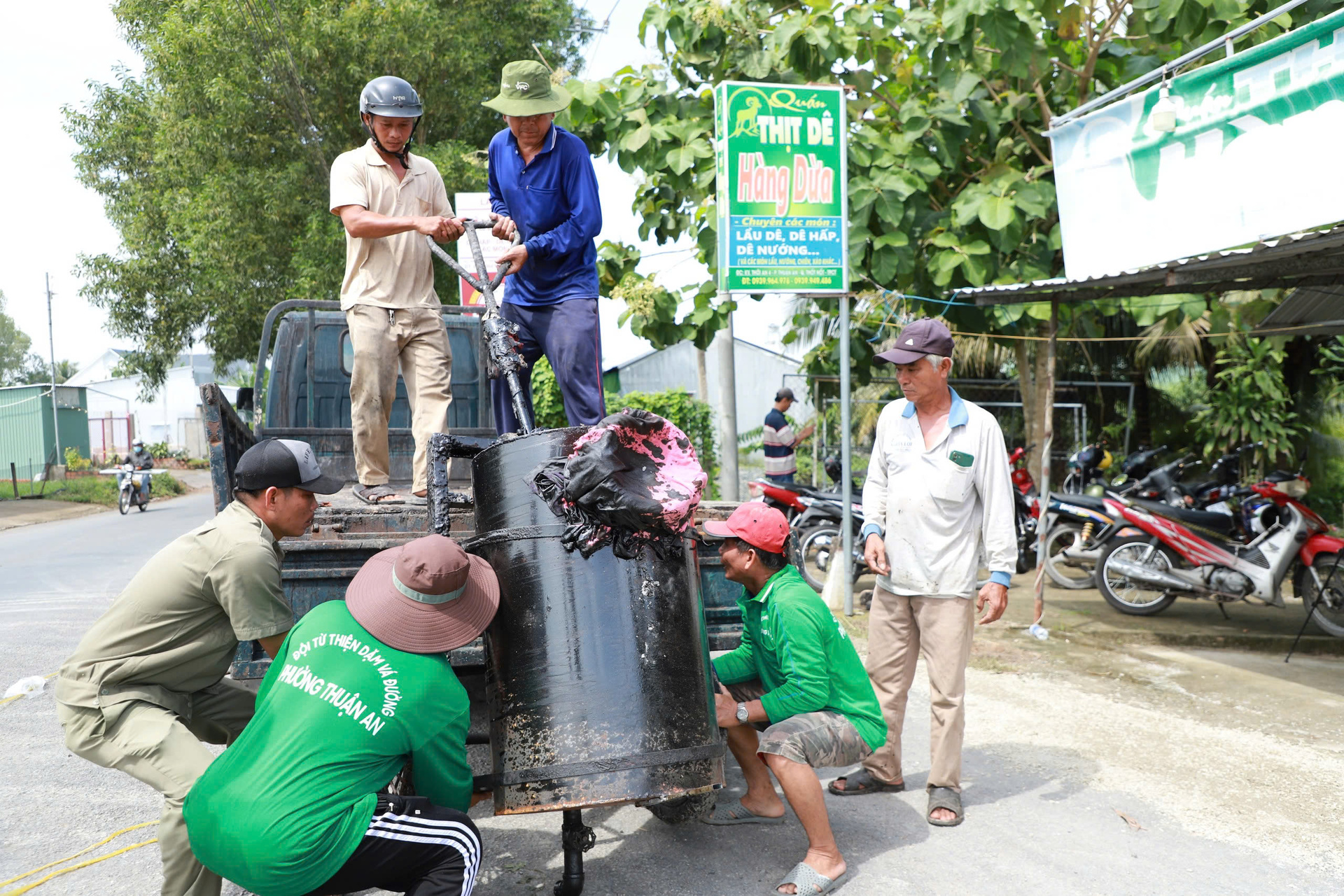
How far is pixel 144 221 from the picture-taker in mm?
17703

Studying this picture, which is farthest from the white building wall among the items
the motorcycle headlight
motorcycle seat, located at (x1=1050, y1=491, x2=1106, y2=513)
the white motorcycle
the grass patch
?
the motorcycle headlight

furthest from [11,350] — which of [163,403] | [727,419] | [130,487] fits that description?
[727,419]

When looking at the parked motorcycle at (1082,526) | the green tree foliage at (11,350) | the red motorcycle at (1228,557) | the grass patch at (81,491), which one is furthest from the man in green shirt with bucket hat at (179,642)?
the green tree foliage at (11,350)

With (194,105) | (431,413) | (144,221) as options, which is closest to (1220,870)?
(431,413)

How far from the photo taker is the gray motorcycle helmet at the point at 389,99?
4133 millimetres

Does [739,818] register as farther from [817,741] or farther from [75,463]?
[75,463]

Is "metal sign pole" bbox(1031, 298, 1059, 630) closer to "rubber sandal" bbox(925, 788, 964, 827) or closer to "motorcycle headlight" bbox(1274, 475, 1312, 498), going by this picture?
"motorcycle headlight" bbox(1274, 475, 1312, 498)

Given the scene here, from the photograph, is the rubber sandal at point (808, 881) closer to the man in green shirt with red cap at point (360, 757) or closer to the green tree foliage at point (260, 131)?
the man in green shirt with red cap at point (360, 757)

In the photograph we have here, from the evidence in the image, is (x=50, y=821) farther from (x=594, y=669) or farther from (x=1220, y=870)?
(x=1220, y=870)

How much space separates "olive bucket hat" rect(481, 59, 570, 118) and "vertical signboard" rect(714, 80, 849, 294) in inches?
140

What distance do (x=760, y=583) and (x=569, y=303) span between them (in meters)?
1.40

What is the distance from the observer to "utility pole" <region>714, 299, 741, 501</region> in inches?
431

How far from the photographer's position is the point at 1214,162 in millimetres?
5879

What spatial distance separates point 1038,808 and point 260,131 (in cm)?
1618
